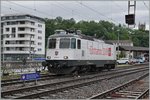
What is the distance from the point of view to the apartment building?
97.4 meters

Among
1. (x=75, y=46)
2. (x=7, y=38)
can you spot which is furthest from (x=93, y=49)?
(x=7, y=38)

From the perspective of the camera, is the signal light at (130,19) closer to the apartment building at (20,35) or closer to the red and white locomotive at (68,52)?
the red and white locomotive at (68,52)

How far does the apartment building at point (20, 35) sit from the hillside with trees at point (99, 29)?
9.36 meters

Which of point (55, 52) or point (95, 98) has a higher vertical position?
point (55, 52)

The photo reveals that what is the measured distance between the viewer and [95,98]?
12.9 meters

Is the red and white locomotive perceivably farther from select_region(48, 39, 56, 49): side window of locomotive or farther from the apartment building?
the apartment building

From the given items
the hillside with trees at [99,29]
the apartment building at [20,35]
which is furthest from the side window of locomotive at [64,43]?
the apartment building at [20,35]

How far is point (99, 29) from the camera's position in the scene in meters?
106

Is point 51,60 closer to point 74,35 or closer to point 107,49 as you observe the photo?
point 74,35

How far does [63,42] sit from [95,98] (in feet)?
43.9

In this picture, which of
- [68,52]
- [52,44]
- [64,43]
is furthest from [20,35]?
[68,52]

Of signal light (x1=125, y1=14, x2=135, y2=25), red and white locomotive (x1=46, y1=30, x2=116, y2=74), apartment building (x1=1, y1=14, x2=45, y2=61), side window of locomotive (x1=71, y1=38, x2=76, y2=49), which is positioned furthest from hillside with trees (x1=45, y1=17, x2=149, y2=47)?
signal light (x1=125, y1=14, x2=135, y2=25)

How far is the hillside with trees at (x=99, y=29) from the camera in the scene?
3873 inches

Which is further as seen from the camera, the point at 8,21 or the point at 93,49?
the point at 8,21
